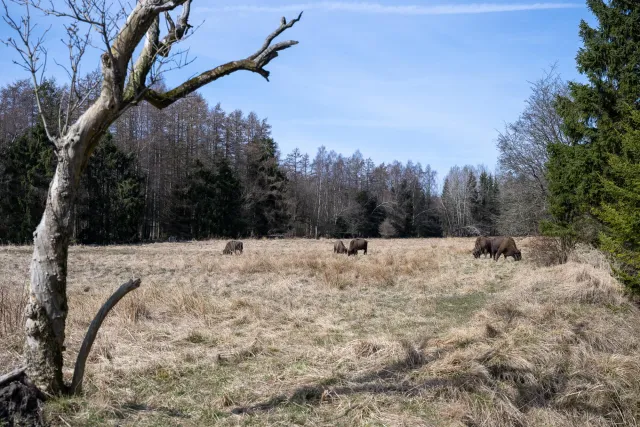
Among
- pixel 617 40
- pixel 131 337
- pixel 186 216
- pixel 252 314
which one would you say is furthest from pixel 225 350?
pixel 186 216

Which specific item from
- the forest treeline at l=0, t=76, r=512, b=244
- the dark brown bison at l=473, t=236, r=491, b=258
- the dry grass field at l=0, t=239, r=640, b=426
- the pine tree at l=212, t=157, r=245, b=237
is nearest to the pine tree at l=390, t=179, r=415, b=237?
the forest treeline at l=0, t=76, r=512, b=244

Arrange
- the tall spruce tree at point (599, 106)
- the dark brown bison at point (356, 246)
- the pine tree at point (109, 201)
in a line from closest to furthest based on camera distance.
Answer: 1. the tall spruce tree at point (599, 106)
2. the dark brown bison at point (356, 246)
3. the pine tree at point (109, 201)

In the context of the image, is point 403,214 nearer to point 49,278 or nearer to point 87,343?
point 87,343

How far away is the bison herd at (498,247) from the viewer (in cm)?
2028

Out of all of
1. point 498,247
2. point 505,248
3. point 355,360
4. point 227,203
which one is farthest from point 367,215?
point 355,360

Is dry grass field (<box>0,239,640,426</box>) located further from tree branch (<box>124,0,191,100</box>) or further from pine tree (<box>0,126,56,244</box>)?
pine tree (<box>0,126,56,244</box>)

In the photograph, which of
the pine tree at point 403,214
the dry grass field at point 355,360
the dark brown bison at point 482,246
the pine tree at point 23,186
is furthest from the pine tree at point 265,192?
the dry grass field at point 355,360

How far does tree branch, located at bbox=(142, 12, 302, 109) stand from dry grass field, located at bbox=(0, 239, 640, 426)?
2.93 meters

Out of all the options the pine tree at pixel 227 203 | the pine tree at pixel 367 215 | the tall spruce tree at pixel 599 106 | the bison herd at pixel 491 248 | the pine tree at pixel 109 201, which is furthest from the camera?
the pine tree at pixel 367 215

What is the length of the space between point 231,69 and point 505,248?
18469 millimetres

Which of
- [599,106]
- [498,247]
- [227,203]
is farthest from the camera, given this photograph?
[227,203]

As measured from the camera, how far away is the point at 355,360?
603 centimetres

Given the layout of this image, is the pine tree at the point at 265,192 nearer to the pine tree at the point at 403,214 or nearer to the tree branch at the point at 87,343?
the pine tree at the point at 403,214

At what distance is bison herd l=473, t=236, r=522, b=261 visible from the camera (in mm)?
20281
